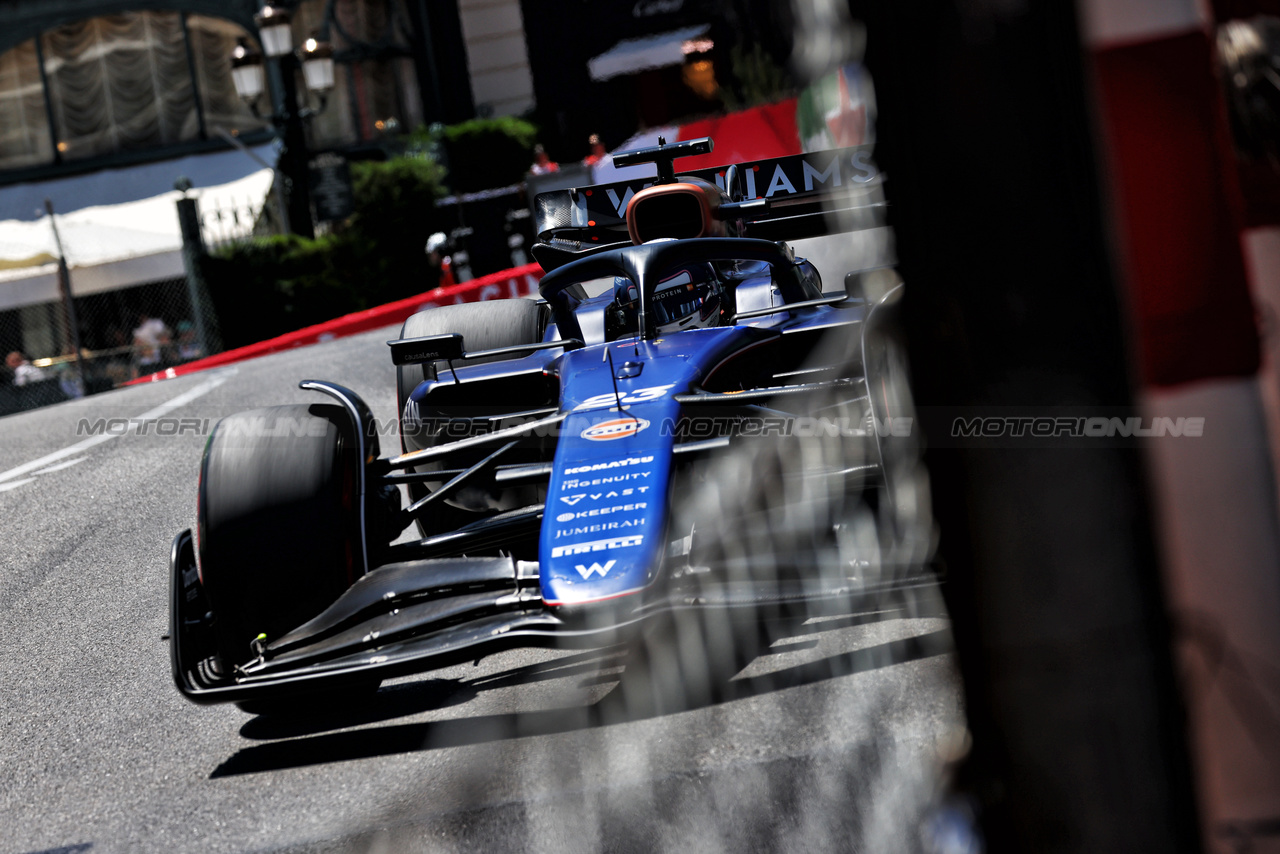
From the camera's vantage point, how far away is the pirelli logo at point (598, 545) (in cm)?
288

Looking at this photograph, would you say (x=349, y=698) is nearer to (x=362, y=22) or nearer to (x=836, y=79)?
(x=836, y=79)

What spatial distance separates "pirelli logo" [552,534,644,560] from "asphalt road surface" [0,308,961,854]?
9.7 inches

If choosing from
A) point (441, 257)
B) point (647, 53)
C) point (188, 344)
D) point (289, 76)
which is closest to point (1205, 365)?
point (441, 257)

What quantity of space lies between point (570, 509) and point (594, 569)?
0.25 metres

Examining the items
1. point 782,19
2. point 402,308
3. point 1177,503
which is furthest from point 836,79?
point 402,308

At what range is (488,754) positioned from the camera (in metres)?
2.66

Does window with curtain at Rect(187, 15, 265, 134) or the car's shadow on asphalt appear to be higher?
window with curtain at Rect(187, 15, 265, 134)

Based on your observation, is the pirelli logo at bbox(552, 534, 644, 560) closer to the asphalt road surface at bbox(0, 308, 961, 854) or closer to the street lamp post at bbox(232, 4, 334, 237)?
the asphalt road surface at bbox(0, 308, 961, 854)

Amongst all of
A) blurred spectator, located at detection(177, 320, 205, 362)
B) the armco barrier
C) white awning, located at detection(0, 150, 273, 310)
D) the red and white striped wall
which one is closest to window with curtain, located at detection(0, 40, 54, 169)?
white awning, located at detection(0, 150, 273, 310)

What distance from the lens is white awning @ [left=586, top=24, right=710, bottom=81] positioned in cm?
1608

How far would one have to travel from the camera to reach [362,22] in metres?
18.4

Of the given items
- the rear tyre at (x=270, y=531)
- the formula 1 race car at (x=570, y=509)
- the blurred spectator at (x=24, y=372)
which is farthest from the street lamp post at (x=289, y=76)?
the rear tyre at (x=270, y=531)

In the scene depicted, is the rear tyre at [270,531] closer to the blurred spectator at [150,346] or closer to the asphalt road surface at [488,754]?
the asphalt road surface at [488,754]

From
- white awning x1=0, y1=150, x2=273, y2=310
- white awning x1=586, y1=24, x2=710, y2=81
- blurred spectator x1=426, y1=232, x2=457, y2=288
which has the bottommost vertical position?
blurred spectator x1=426, y1=232, x2=457, y2=288
